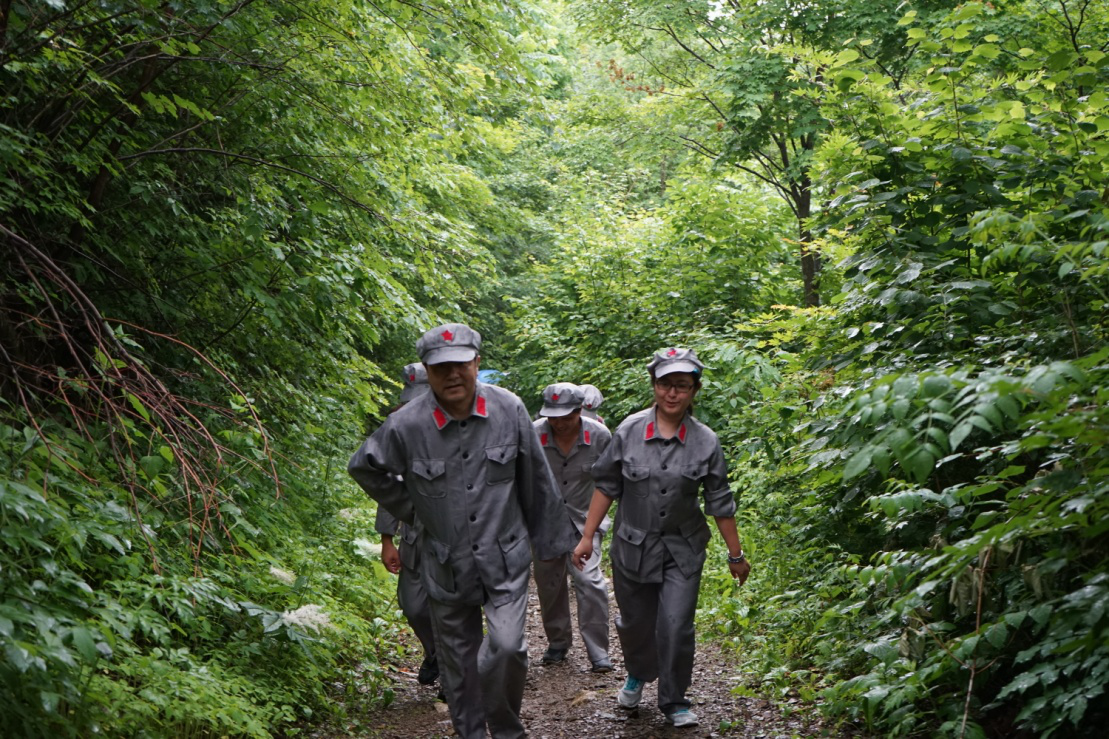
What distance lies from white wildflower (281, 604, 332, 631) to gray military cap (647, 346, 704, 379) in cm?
261

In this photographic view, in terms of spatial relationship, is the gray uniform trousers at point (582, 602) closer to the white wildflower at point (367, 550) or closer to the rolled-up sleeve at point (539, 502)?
the white wildflower at point (367, 550)

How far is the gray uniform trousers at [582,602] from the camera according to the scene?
7387 mm

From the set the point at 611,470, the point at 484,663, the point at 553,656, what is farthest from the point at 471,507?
the point at 553,656

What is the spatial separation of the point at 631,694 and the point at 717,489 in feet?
5.05

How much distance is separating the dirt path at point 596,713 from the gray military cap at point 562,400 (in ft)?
6.76

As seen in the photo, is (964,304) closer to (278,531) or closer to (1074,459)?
(1074,459)

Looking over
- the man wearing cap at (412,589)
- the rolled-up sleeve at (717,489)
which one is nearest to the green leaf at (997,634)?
the rolled-up sleeve at (717,489)

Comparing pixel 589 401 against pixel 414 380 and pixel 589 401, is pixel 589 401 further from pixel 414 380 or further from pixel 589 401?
pixel 414 380

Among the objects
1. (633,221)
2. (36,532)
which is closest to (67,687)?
(36,532)

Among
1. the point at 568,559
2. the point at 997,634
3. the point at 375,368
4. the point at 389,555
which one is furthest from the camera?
the point at 375,368

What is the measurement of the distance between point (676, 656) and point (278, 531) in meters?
3.44

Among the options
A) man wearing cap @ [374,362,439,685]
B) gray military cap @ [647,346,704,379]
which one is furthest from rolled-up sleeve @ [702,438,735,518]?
man wearing cap @ [374,362,439,685]

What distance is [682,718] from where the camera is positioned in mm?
5746

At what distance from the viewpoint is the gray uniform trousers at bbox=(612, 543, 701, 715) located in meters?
5.72
